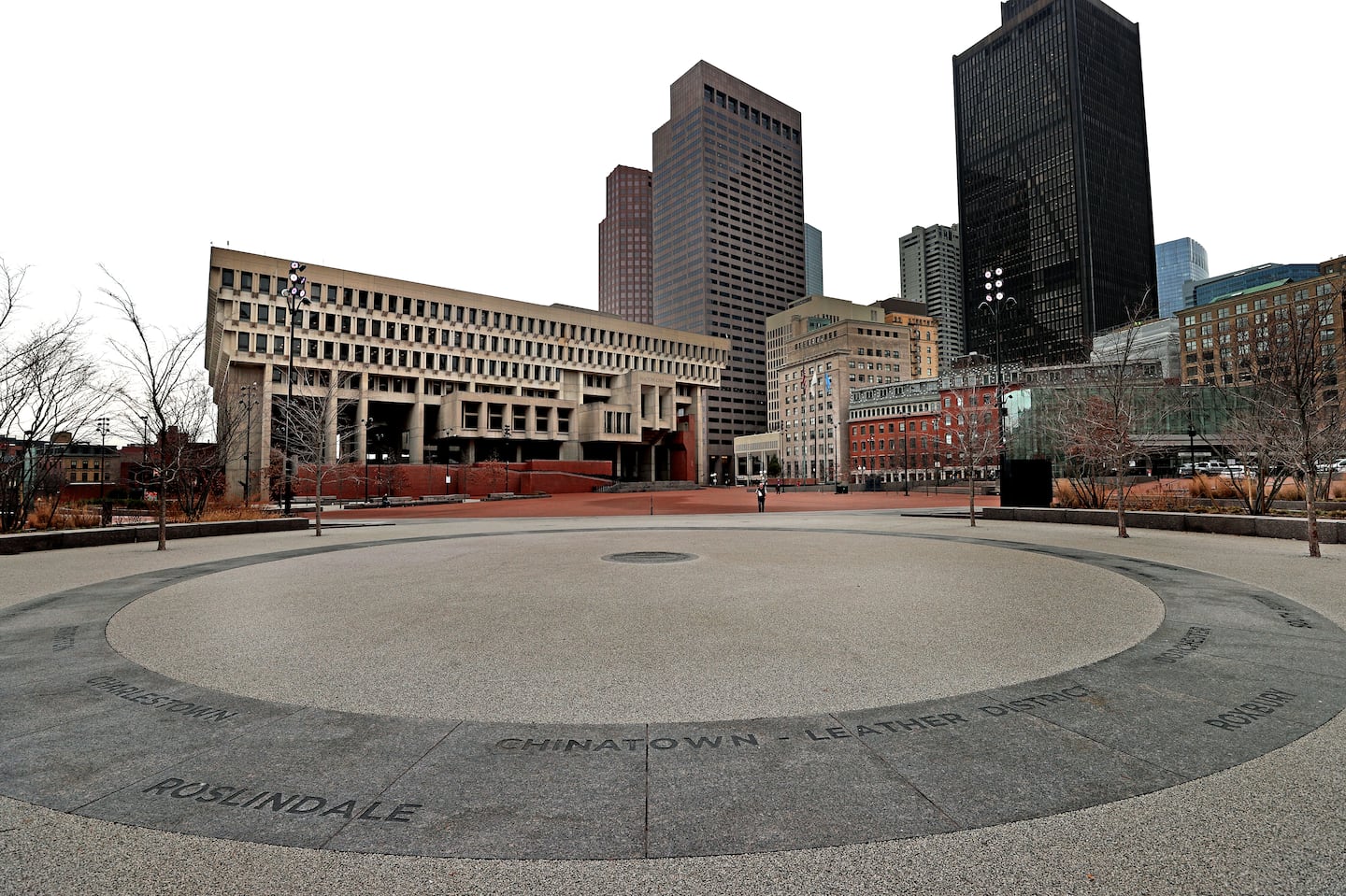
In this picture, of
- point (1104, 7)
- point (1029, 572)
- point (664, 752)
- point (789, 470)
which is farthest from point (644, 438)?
point (1104, 7)

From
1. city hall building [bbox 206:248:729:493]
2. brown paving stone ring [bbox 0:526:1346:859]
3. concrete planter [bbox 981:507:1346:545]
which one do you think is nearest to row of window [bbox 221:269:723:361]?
city hall building [bbox 206:248:729:493]

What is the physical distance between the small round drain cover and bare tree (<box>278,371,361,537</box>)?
1268cm

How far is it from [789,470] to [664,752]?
151091mm

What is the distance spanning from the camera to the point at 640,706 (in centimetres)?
517

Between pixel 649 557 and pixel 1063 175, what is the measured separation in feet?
692

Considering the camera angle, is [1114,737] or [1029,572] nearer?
[1114,737]

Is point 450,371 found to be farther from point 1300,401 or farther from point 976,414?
point 1300,401

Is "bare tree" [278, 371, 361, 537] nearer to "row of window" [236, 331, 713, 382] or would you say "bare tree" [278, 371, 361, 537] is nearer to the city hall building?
the city hall building

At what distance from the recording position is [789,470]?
501 ft

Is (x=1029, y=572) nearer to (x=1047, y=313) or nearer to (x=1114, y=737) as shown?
(x=1114, y=737)

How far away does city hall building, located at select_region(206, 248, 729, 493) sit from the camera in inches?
2756

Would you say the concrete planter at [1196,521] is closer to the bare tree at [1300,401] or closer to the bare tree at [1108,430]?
the bare tree at [1300,401]

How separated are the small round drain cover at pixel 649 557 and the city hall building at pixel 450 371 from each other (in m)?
55.3

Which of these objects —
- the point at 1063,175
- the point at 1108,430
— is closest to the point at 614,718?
the point at 1108,430
